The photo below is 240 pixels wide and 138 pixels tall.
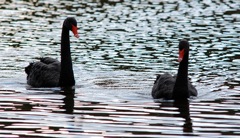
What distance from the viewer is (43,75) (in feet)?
50.9

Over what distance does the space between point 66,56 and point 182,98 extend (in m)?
2.83

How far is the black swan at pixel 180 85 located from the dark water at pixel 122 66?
0.20m

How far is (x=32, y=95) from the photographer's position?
1412 cm

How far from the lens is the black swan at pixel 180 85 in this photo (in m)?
13.6

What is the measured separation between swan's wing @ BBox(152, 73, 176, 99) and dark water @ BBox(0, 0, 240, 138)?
19 cm

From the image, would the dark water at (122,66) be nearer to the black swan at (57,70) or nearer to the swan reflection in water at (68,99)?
the swan reflection in water at (68,99)

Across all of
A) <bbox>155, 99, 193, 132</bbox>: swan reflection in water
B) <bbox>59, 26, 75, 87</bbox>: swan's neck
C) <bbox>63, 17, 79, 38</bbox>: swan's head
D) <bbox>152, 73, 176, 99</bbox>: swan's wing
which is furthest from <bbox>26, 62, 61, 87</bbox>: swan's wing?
<bbox>155, 99, 193, 132</bbox>: swan reflection in water

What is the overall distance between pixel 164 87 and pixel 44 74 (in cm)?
267

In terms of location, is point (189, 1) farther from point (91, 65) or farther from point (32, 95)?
point (32, 95)

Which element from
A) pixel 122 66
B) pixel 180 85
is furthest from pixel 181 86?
pixel 122 66

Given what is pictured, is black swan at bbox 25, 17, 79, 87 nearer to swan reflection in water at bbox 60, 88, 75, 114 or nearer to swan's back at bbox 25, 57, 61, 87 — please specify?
swan's back at bbox 25, 57, 61, 87

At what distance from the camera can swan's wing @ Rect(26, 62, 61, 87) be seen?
15.4 m

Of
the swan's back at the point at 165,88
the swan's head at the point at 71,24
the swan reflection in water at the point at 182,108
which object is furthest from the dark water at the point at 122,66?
the swan's head at the point at 71,24

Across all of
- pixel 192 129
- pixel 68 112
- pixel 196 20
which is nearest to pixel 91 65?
pixel 68 112
